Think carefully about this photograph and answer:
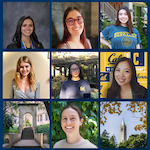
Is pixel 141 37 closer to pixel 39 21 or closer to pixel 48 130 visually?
pixel 39 21

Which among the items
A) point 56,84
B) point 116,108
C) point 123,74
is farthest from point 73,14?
point 116,108

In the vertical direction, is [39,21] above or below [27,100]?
above

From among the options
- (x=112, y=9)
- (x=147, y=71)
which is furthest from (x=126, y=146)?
(x=112, y=9)

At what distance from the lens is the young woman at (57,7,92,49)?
421 cm

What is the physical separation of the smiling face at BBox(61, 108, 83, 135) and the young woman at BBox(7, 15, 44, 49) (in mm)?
1296

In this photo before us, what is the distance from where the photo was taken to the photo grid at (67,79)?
4191 mm

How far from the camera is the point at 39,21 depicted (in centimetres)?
423

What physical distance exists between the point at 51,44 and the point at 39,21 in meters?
0.48

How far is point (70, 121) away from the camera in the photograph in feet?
13.6

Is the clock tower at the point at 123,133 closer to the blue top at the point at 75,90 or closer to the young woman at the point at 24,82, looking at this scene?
the blue top at the point at 75,90

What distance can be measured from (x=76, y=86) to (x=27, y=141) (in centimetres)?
135

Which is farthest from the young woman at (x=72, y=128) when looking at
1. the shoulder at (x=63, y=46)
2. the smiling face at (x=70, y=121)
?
the shoulder at (x=63, y=46)

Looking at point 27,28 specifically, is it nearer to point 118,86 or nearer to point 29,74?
point 29,74

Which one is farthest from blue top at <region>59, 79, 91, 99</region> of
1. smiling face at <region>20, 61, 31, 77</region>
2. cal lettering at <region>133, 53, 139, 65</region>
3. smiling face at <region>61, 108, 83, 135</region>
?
cal lettering at <region>133, 53, 139, 65</region>
